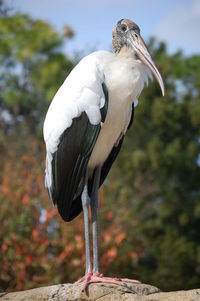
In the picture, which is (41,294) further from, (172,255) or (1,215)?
(172,255)

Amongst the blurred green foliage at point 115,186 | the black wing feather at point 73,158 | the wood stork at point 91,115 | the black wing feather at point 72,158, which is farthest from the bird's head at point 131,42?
the blurred green foliage at point 115,186

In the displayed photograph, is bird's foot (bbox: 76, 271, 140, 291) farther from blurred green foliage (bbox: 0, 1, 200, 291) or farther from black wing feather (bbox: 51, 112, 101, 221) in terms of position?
blurred green foliage (bbox: 0, 1, 200, 291)

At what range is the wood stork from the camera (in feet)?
15.9

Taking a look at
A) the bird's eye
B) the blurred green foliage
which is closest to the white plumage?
the bird's eye

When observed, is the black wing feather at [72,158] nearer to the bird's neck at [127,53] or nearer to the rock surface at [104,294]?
the bird's neck at [127,53]

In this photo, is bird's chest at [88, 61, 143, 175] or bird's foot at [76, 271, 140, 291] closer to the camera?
bird's foot at [76, 271, 140, 291]

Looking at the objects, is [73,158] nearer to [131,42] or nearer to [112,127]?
[112,127]

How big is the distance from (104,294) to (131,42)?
191 centimetres

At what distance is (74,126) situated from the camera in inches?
194

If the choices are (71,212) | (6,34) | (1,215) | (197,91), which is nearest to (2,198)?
(1,215)

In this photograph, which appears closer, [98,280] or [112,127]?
[98,280]

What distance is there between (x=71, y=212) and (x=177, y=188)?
11.4 meters

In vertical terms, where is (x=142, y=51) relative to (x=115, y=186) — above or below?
below

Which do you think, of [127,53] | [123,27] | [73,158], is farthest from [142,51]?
[73,158]
